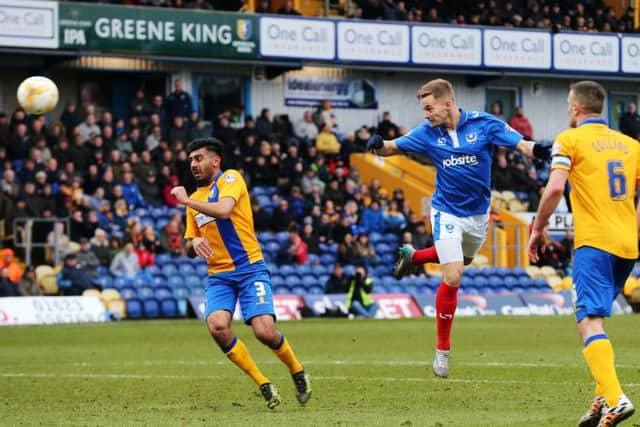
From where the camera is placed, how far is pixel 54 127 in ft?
103

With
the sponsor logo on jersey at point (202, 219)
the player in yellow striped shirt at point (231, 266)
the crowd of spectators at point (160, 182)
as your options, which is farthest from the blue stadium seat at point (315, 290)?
the sponsor logo on jersey at point (202, 219)

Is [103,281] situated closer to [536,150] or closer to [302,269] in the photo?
[302,269]

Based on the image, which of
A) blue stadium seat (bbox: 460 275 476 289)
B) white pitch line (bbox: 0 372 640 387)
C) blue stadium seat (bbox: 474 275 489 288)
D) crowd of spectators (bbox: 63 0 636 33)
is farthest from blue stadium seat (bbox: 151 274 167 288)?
white pitch line (bbox: 0 372 640 387)

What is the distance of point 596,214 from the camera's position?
9031 millimetres

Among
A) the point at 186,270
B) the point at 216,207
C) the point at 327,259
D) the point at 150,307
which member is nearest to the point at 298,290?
the point at 327,259

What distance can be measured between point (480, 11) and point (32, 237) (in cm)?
1825

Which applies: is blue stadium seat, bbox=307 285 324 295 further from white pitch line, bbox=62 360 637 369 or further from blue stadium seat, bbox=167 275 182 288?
white pitch line, bbox=62 360 637 369

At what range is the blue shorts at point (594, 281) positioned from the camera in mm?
8969

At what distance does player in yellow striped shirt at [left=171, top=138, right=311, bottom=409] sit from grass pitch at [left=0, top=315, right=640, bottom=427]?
472 mm

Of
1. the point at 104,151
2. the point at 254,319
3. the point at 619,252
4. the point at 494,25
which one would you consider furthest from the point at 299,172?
the point at 619,252

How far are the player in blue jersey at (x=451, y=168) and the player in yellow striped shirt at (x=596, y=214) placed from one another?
312cm

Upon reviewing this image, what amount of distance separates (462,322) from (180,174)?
9.09m

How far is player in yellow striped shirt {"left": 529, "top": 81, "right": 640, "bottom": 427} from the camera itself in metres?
8.98

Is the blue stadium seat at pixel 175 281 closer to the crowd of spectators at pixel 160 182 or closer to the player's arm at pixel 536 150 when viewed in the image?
the crowd of spectators at pixel 160 182
